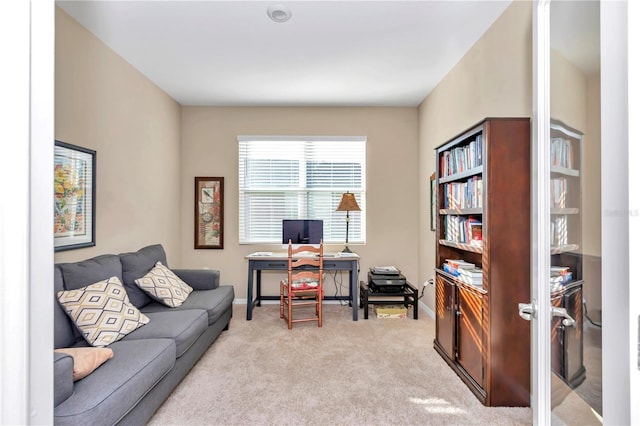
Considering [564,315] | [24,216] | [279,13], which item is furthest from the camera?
[279,13]

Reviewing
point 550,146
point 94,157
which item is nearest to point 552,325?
point 550,146

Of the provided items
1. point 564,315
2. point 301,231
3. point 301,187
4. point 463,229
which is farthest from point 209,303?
point 564,315

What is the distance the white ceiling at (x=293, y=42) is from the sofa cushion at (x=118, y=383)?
238cm

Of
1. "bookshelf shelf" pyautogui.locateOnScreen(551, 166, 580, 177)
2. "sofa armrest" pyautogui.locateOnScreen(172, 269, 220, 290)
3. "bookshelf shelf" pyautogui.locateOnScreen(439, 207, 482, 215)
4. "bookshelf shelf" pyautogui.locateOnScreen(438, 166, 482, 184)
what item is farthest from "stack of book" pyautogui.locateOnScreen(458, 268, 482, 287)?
"sofa armrest" pyautogui.locateOnScreen(172, 269, 220, 290)

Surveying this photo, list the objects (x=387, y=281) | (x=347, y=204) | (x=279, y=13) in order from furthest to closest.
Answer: (x=347, y=204) → (x=387, y=281) → (x=279, y=13)

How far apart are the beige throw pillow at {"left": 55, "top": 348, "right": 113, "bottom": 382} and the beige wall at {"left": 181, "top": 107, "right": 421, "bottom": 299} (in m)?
2.81

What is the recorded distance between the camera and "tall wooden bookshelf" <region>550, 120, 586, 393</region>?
0.93 metres

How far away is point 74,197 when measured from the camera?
2.48 metres

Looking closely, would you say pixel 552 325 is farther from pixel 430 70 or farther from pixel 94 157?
pixel 94 157

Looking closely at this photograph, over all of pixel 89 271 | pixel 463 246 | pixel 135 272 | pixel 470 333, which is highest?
pixel 463 246

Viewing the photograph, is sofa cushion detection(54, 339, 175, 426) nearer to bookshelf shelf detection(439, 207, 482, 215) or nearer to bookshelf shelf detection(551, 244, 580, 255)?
bookshelf shelf detection(551, 244, 580, 255)

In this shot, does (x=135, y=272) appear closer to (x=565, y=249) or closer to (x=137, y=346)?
(x=137, y=346)

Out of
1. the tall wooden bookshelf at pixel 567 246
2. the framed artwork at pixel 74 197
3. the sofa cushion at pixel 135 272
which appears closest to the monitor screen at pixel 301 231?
the sofa cushion at pixel 135 272

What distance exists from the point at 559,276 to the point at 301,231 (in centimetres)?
341
